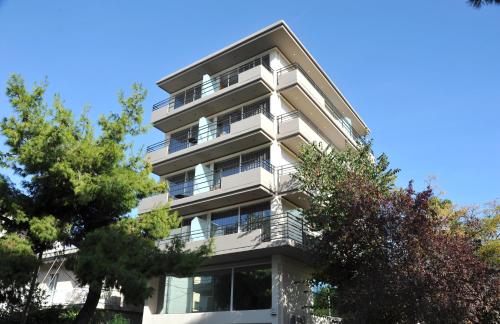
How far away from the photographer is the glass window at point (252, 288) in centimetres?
1952

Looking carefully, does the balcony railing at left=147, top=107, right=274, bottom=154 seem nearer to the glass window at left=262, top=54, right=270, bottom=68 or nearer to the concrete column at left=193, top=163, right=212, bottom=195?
the concrete column at left=193, top=163, right=212, bottom=195

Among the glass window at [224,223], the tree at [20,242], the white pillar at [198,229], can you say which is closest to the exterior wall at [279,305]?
the glass window at [224,223]

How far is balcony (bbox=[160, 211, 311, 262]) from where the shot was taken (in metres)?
19.2

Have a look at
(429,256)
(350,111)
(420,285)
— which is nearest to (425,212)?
(429,256)

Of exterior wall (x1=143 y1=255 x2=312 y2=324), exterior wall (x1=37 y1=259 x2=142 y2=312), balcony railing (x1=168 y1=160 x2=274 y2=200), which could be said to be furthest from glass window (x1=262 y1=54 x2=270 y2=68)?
exterior wall (x1=37 y1=259 x2=142 y2=312)

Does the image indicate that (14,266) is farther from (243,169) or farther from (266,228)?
(243,169)

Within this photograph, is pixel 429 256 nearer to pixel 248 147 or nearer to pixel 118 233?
pixel 118 233

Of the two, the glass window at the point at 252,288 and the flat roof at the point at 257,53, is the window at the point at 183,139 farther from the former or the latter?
the glass window at the point at 252,288

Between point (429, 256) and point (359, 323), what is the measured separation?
3.25m

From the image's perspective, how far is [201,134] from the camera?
25.7m

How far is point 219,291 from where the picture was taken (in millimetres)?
20875

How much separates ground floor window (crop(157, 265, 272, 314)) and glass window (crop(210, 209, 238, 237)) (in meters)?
2.10

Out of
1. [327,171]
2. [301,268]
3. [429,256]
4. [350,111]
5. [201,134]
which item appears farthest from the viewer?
[350,111]

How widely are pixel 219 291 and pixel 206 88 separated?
1257cm
